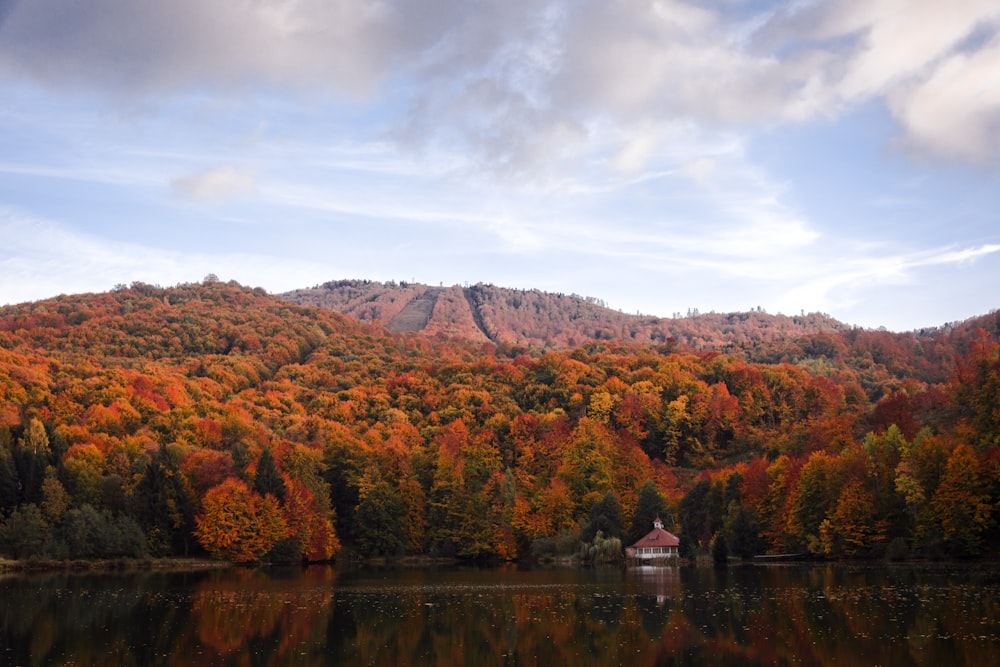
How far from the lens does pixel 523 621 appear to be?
128 feet

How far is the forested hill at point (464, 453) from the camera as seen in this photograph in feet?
246

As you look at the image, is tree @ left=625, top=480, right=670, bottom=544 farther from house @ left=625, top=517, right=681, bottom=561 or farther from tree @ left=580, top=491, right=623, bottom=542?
house @ left=625, top=517, right=681, bottom=561

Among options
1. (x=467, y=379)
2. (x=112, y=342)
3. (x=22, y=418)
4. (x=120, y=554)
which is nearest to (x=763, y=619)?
(x=120, y=554)

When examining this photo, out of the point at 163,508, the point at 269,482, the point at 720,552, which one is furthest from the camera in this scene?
the point at 269,482

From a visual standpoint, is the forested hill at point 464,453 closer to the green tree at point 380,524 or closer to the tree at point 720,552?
the green tree at point 380,524

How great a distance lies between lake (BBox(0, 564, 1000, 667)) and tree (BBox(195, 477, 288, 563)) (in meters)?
25.1

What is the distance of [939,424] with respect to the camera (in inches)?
3310

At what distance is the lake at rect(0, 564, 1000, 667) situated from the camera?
30141 mm

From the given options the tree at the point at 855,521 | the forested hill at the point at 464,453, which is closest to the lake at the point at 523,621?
the tree at the point at 855,521

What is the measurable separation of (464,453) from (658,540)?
105ft

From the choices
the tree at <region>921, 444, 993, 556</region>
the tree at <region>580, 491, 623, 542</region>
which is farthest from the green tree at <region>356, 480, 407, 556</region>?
the tree at <region>921, 444, 993, 556</region>

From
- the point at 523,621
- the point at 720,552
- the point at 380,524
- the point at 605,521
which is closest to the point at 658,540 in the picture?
the point at 720,552

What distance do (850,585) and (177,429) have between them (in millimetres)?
80616

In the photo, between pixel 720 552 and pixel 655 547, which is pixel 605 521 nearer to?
pixel 655 547
